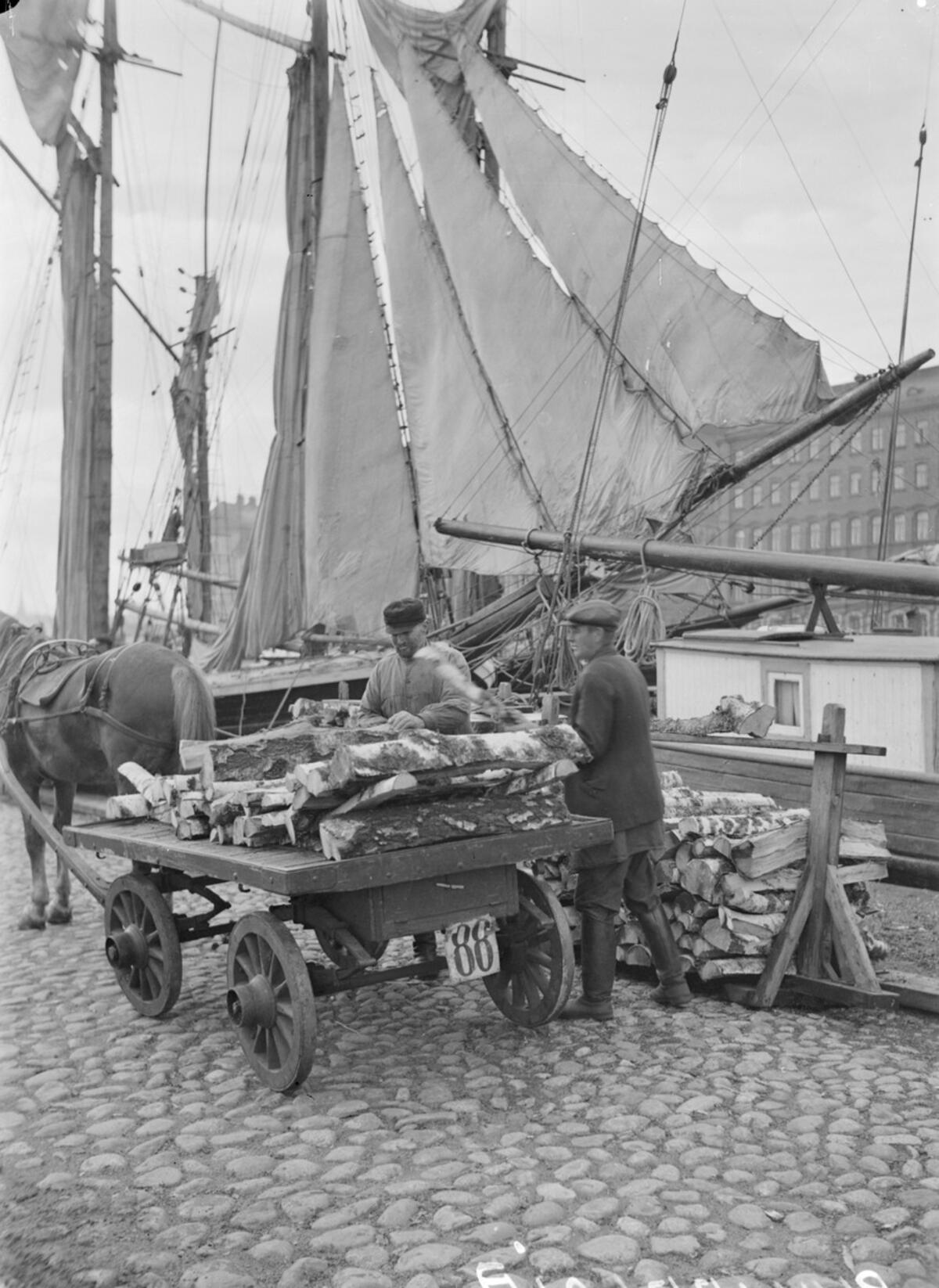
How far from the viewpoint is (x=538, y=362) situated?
22750mm

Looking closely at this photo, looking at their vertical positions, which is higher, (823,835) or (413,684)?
(413,684)

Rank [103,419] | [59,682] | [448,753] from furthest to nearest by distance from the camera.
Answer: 1. [103,419]
2. [59,682]
3. [448,753]

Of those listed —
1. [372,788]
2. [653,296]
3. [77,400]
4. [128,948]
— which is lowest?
[128,948]

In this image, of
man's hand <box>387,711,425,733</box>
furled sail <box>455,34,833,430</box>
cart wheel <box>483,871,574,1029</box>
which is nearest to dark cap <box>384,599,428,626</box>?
man's hand <box>387,711,425,733</box>

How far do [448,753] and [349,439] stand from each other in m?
17.9

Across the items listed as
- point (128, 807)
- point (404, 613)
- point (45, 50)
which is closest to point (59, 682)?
point (128, 807)

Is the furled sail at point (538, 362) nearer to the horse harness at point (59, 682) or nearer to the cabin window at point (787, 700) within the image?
the cabin window at point (787, 700)

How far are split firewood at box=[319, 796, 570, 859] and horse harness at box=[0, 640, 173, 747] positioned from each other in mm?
3257

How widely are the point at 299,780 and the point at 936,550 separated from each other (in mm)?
11304

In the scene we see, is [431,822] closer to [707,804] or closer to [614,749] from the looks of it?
[614,749]

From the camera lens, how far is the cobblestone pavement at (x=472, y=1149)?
3.37m

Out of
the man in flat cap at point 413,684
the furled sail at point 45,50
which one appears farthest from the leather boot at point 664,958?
the furled sail at point 45,50

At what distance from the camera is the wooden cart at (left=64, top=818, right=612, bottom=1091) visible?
464 cm

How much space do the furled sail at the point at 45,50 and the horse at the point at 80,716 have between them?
3.58 m
